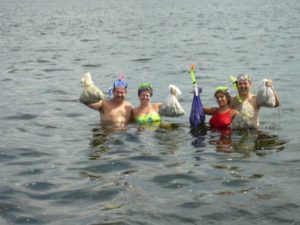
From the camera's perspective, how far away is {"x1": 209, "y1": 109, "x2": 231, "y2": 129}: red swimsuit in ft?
35.7

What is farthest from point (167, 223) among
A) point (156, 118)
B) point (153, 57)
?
point (153, 57)

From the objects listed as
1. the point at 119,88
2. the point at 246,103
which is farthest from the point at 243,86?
the point at 119,88

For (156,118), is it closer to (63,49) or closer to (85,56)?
(85,56)

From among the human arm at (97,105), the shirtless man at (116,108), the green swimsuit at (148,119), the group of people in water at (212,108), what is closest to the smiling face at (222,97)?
the group of people in water at (212,108)

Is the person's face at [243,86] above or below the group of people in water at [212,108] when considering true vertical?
above

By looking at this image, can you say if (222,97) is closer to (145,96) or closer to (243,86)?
(243,86)

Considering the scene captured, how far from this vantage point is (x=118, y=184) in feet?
26.2

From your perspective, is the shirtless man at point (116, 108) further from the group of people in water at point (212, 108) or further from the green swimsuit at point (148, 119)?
the green swimsuit at point (148, 119)

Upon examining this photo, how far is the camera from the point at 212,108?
1126cm

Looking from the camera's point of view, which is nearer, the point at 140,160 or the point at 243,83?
the point at 140,160

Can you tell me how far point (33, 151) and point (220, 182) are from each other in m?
3.88

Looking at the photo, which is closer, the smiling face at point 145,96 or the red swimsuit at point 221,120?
the red swimsuit at point 221,120

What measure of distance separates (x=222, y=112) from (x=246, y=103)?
1.75 ft

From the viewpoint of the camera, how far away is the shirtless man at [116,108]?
1155 centimetres
